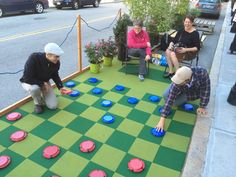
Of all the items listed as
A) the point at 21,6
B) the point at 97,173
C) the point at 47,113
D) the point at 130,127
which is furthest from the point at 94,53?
the point at 21,6

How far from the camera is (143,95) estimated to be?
464cm

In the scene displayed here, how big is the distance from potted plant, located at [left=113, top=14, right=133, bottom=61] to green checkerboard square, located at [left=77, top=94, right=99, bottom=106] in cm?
212

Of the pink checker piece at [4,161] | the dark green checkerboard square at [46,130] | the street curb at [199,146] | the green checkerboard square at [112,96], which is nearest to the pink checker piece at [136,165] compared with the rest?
the street curb at [199,146]

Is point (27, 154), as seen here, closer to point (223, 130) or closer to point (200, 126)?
point (200, 126)

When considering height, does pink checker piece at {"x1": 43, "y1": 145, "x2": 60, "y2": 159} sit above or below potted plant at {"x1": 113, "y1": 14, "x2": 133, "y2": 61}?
below

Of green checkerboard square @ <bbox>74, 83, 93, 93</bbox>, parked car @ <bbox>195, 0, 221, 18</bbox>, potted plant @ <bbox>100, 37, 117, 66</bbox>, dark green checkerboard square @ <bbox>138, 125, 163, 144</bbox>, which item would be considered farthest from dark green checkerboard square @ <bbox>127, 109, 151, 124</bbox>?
parked car @ <bbox>195, 0, 221, 18</bbox>

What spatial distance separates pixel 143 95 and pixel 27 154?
7.98ft

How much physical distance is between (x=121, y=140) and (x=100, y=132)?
0.35 metres

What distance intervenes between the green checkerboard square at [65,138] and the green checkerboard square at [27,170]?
449 millimetres

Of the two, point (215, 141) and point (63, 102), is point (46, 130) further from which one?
point (215, 141)

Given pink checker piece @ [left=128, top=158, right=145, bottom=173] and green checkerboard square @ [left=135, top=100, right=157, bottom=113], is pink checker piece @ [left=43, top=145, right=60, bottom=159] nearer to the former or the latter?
pink checker piece @ [left=128, top=158, right=145, bottom=173]

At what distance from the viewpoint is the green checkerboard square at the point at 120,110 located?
4007 millimetres

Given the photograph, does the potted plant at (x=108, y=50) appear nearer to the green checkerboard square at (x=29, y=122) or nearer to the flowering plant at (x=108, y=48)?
the flowering plant at (x=108, y=48)

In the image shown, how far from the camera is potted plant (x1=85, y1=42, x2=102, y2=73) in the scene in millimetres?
5254
